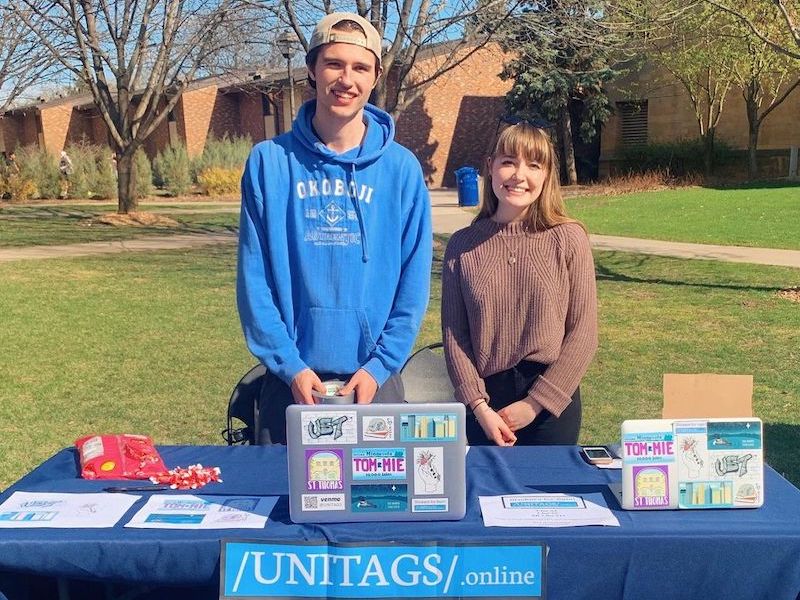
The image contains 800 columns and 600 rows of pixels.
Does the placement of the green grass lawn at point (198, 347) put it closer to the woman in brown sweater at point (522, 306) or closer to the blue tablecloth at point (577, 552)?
the woman in brown sweater at point (522, 306)

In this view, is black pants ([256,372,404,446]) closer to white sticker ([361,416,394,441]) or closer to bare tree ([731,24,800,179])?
white sticker ([361,416,394,441])

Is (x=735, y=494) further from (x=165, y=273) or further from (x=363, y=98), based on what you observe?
(x=165, y=273)

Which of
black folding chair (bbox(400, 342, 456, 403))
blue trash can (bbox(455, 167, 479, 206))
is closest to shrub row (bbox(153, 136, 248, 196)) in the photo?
blue trash can (bbox(455, 167, 479, 206))

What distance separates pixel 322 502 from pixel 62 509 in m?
0.66

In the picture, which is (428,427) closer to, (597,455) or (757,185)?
(597,455)

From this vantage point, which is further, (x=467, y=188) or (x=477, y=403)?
(x=467, y=188)

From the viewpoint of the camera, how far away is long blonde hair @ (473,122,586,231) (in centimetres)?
249

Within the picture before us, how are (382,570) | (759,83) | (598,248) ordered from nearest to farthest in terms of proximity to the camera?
(382,570), (598,248), (759,83)

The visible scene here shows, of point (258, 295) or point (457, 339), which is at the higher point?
point (258, 295)

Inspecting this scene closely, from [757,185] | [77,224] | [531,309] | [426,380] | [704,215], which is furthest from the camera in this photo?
[757,185]

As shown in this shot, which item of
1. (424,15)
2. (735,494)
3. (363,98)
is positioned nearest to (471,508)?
(735,494)

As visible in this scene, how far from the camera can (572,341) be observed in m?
2.58

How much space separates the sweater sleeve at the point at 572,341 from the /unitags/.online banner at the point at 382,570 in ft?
2.58

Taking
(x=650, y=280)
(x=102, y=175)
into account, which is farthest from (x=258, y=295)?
(x=102, y=175)
